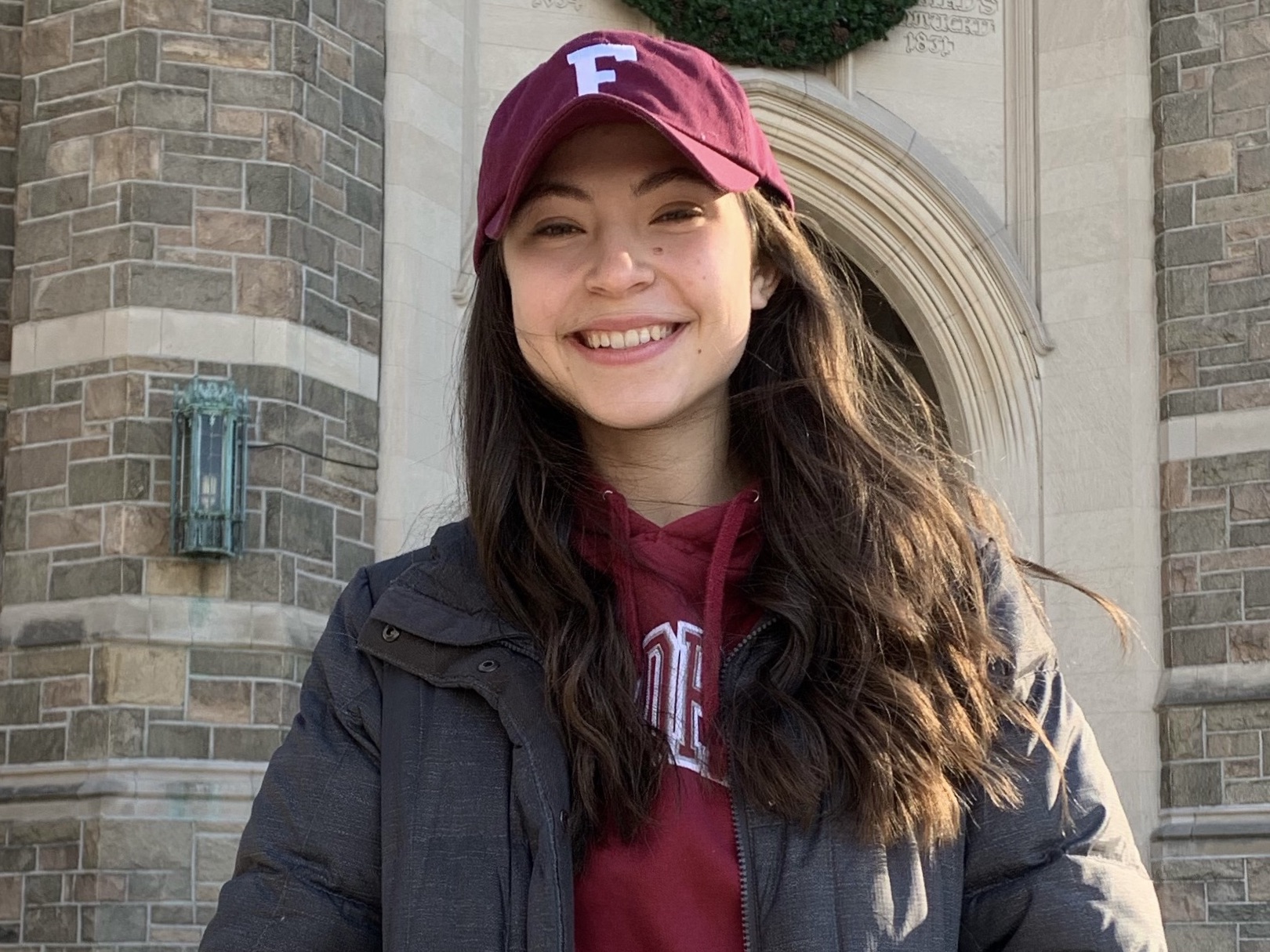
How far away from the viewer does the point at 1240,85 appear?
795 cm

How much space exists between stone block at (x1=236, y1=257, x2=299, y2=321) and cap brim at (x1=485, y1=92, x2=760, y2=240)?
524cm

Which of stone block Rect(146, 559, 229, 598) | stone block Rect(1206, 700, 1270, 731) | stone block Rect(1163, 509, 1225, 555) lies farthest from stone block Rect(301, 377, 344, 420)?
stone block Rect(1206, 700, 1270, 731)

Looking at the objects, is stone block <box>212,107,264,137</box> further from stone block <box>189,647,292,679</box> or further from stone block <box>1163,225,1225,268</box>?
stone block <box>1163,225,1225,268</box>

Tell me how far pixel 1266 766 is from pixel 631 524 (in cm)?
648

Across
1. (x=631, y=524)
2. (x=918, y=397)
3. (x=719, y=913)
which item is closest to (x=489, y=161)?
(x=631, y=524)

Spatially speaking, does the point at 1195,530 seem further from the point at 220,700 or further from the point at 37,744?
the point at 37,744

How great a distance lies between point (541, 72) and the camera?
1510 mm

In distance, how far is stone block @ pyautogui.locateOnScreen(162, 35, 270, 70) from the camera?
6.63m

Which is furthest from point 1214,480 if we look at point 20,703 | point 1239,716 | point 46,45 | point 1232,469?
point 46,45

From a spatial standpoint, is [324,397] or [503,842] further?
[324,397]

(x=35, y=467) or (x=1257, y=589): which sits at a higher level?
(x=35, y=467)

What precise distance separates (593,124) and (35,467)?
552 centimetres

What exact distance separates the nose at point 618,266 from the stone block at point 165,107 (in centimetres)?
542

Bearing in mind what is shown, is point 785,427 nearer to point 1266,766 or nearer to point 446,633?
point 446,633
